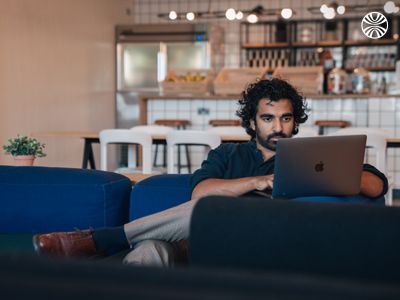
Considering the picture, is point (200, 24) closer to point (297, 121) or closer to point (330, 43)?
point (330, 43)

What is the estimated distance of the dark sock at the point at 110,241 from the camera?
2010 mm

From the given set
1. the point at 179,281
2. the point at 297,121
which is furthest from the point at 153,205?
the point at 179,281

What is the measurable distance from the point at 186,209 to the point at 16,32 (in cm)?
483

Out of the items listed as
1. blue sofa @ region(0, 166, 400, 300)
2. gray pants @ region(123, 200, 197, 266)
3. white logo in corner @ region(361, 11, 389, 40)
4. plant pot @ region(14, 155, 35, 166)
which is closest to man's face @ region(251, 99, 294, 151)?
gray pants @ region(123, 200, 197, 266)

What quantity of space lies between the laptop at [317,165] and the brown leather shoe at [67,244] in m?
0.62

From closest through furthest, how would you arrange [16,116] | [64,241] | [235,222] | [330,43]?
[235,222] → [64,241] → [16,116] → [330,43]

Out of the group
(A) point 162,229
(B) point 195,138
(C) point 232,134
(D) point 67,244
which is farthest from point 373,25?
(D) point 67,244

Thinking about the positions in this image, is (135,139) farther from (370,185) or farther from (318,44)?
(318,44)

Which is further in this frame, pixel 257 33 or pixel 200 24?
pixel 257 33

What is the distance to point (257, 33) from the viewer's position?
9.30 m

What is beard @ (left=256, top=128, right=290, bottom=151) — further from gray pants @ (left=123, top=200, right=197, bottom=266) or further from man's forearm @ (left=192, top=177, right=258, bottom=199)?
gray pants @ (left=123, top=200, right=197, bottom=266)

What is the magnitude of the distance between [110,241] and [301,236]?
1124 millimetres

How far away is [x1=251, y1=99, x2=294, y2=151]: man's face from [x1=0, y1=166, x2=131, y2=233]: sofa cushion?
0.57 metres

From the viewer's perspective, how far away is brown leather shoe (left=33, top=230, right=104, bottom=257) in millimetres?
1898
